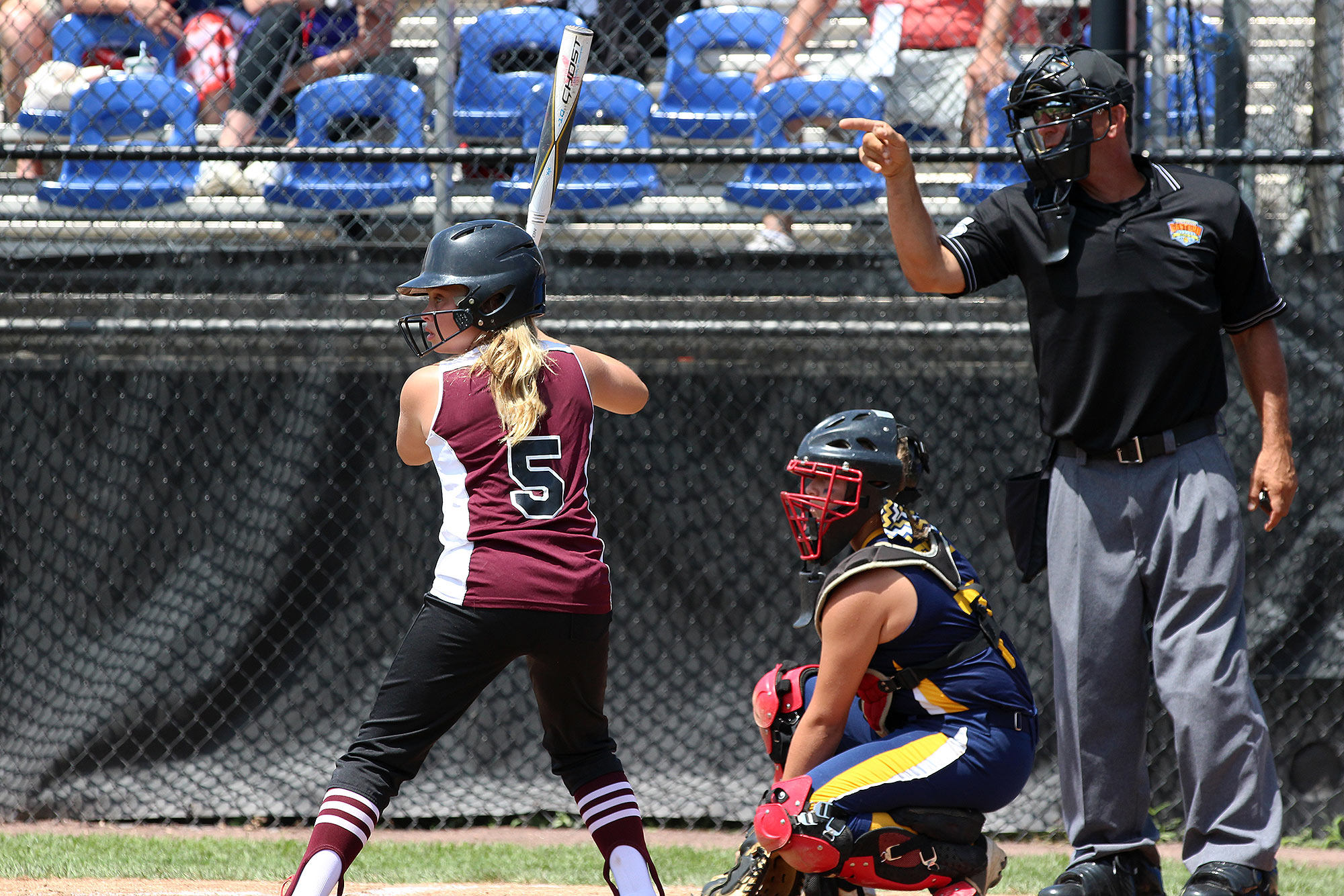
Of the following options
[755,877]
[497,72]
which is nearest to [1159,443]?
[755,877]

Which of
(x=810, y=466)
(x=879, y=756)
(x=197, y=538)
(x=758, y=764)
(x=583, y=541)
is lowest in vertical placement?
(x=758, y=764)

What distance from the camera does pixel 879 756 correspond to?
2738 mm

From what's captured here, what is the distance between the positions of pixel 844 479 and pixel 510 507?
0.75 m

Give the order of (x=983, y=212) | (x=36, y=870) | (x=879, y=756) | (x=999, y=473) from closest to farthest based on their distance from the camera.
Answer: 1. (x=879, y=756)
2. (x=983, y=212)
3. (x=36, y=870)
4. (x=999, y=473)

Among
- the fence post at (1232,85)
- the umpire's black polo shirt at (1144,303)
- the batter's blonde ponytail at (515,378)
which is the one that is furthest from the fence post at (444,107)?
the fence post at (1232,85)

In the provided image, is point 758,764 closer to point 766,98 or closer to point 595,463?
point 595,463

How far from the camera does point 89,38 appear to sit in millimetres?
5562

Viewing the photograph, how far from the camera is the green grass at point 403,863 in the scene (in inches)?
146

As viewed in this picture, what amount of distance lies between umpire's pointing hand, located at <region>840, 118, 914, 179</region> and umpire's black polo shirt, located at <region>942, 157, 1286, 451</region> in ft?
1.08

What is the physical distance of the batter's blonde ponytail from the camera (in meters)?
2.76

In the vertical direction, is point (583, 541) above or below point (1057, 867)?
above

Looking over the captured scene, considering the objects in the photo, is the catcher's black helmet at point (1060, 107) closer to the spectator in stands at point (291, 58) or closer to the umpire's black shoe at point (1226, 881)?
the umpire's black shoe at point (1226, 881)

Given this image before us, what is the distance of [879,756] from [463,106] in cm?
356

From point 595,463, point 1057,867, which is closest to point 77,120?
point 595,463
